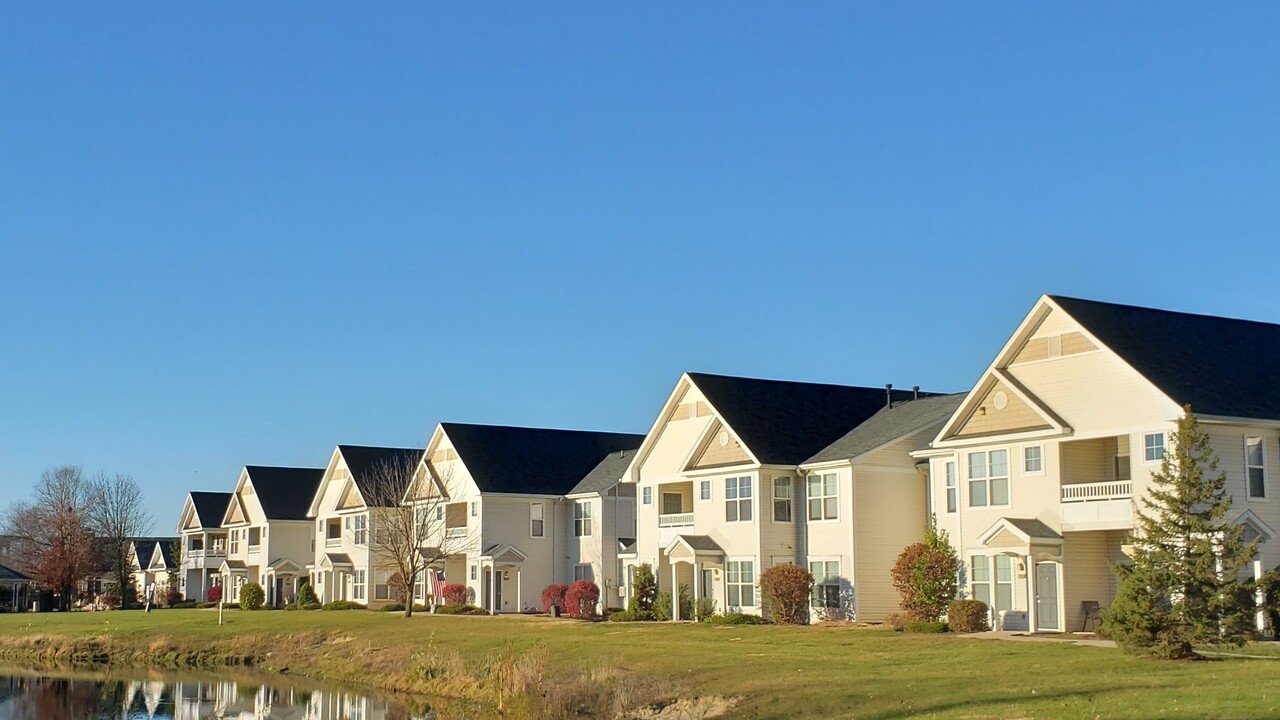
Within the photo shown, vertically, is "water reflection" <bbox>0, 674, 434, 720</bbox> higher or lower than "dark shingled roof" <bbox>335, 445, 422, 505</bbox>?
lower

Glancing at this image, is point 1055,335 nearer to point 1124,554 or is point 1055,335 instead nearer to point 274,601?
point 1124,554

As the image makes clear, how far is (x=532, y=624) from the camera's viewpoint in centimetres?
5216

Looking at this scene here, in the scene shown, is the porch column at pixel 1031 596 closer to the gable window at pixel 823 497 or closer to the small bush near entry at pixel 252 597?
the gable window at pixel 823 497

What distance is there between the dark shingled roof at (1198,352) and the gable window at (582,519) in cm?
3097

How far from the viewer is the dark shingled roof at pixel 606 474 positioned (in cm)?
6631

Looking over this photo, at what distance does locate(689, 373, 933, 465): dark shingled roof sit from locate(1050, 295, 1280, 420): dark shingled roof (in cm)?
1360

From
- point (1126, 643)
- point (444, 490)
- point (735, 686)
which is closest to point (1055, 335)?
point (1126, 643)

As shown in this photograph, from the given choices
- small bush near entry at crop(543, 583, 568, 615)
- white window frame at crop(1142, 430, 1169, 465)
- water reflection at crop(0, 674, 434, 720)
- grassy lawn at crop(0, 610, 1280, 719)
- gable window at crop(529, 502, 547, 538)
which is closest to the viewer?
grassy lawn at crop(0, 610, 1280, 719)

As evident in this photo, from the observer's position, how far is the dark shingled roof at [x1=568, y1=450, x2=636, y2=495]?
66312mm

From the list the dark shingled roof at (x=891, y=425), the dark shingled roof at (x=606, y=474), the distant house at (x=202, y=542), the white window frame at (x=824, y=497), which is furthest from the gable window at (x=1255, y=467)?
the distant house at (x=202, y=542)

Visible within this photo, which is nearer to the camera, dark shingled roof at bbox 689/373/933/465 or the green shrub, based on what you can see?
dark shingled roof at bbox 689/373/933/465

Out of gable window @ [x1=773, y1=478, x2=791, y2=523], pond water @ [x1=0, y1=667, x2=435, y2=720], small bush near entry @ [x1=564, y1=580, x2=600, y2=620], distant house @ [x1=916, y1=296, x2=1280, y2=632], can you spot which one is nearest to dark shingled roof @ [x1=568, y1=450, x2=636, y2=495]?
small bush near entry @ [x1=564, y1=580, x2=600, y2=620]

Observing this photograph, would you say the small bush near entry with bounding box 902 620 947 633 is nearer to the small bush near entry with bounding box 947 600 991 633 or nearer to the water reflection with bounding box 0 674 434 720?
the small bush near entry with bounding box 947 600 991 633

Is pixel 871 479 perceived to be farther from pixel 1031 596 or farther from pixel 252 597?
pixel 252 597
